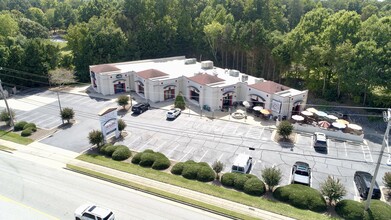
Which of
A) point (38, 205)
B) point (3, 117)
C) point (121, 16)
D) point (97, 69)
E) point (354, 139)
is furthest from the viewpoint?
point (121, 16)

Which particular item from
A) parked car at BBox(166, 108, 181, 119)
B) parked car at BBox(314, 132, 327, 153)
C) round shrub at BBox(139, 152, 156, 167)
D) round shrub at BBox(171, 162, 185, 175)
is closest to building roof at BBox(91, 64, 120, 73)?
parked car at BBox(166, 108, 181, 119)

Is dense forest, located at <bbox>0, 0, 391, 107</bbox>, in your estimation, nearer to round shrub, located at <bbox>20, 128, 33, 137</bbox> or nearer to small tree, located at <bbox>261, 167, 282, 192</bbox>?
round shrub, located at <bbox>20, 128, 33, 137</bbox>

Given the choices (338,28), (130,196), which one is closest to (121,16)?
(338,28)

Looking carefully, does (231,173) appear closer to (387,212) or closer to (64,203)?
(387,212)

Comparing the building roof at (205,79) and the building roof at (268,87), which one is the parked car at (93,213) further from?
the building roof at (268,87)

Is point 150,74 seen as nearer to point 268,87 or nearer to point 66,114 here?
point 66,114

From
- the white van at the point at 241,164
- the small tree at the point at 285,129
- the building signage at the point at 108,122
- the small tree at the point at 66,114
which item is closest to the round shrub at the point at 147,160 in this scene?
the building signage at the point at 108,122
